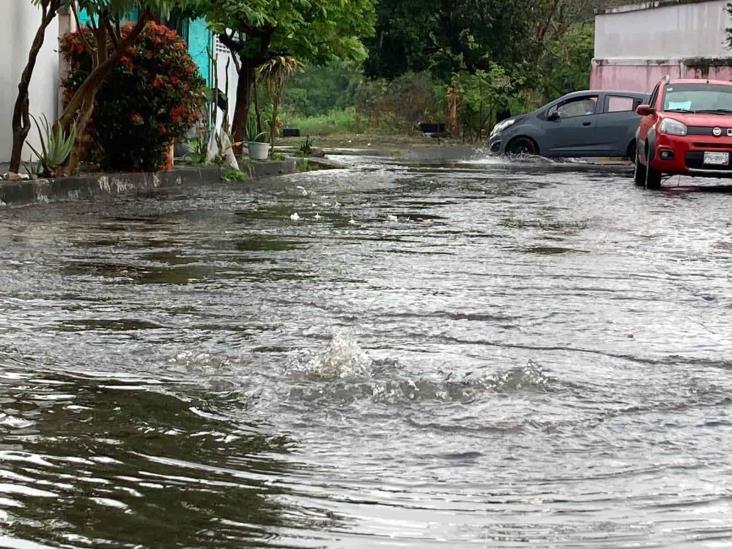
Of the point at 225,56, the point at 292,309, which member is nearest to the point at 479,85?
the point at 225,56

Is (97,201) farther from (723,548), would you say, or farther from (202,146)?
(723,548)

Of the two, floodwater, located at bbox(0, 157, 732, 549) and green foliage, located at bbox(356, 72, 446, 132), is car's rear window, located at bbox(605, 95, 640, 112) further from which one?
floodwater, located at bbox(0, 157, 732, 549)

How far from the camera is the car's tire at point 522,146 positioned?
102 feet

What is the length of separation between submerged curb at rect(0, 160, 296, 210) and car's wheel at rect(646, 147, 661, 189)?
604cm

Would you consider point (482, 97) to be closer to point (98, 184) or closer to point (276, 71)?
point (276, 71)

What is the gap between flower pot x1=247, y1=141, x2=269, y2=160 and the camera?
2564 centimetres

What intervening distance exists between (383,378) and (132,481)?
174 centimetres

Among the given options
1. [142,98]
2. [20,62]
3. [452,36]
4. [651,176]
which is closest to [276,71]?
[20,62]

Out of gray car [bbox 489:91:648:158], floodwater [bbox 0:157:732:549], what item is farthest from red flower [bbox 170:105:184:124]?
gray car [bbox 489:91:648:158]

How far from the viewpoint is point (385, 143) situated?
41.9 m

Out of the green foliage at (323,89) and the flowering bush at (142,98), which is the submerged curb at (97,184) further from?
the green foliage at (323,89)

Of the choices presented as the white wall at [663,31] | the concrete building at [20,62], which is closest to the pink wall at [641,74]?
the white wall at [663,31]

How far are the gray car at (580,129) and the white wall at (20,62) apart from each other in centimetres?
1225

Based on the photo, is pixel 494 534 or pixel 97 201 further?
pixel 97 201
